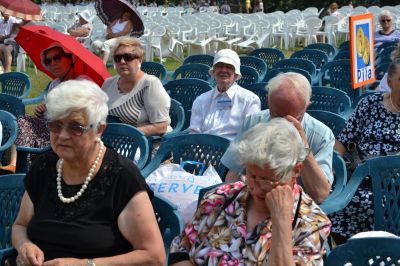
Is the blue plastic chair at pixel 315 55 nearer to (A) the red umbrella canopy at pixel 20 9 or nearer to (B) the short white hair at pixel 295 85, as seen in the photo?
(A) the red umbrella canopy at pixel 20 9

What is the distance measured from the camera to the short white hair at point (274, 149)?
2652 mm

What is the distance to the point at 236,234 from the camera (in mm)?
2707

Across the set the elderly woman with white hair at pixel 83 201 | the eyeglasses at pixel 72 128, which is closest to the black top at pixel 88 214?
the elderly woman with white hair at pixel 83 201

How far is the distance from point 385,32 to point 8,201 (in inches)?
378

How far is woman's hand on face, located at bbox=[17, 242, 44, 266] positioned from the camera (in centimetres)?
295

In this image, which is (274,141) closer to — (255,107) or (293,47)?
(255,107)

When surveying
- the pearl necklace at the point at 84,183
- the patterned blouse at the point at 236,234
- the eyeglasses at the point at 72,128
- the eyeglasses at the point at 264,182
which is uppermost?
the eyeglasses at the point at 72,128

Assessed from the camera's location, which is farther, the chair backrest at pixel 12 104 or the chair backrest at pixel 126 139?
the chair backrest at pixel 12 104

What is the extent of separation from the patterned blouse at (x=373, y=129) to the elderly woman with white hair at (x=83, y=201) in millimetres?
1996

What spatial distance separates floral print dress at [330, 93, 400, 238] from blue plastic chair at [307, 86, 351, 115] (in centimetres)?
159

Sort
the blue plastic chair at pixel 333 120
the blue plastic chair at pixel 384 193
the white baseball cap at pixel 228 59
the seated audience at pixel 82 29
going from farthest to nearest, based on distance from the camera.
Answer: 1. the seated audience at pixel 82 29
2. the white baseball cap at pixel 228 59
3. the blue plastic chair at pixel 333 120
4. the blue plastic chair at pixel 384 193

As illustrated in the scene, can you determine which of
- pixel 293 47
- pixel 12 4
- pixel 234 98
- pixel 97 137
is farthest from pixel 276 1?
pixel 97 137

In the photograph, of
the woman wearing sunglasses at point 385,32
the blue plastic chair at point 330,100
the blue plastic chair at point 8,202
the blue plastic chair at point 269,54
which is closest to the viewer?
the blue plastic chair at point 8,202

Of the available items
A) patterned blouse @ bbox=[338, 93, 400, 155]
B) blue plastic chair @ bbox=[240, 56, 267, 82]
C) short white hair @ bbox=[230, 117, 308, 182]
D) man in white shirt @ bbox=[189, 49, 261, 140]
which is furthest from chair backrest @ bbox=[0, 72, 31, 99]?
short white hair @ bbox=[230, 117, 308, 182]
